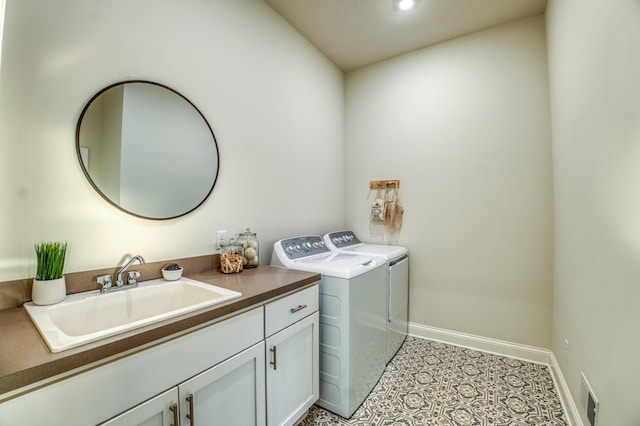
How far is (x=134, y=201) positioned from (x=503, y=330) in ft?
9.46

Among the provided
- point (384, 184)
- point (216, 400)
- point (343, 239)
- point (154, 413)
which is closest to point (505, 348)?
point (343, 239)

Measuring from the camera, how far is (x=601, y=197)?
1243 millimetres

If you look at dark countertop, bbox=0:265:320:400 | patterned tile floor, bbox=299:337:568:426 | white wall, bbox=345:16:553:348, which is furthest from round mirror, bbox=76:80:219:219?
white wall, bbox=345:16:553:348

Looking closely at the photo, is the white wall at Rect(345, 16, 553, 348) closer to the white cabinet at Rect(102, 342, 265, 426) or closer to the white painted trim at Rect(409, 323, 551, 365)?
the white painted trim at Rect(409, 323, 551, 365)

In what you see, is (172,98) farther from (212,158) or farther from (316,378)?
(316,378)

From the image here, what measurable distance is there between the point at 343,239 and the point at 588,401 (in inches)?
72.7

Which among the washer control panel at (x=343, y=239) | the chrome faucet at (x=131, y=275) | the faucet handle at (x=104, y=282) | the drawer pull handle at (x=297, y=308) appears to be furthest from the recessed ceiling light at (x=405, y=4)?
the faucet handle at (x=104, y=282)

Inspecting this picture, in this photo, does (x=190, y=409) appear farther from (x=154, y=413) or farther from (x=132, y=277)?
(x=132, y=277)

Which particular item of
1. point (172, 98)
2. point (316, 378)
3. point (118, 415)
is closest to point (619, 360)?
point (316, 378)

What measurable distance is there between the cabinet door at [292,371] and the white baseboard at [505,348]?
4.90ft

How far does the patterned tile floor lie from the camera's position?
1.66 meters

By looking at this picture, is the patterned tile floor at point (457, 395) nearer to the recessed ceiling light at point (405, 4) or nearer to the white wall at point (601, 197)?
the white wall at point (601, 197)

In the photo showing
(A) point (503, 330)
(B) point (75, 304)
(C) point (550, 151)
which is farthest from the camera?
(A) point (503, 330)

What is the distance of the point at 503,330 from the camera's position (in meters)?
2.41
